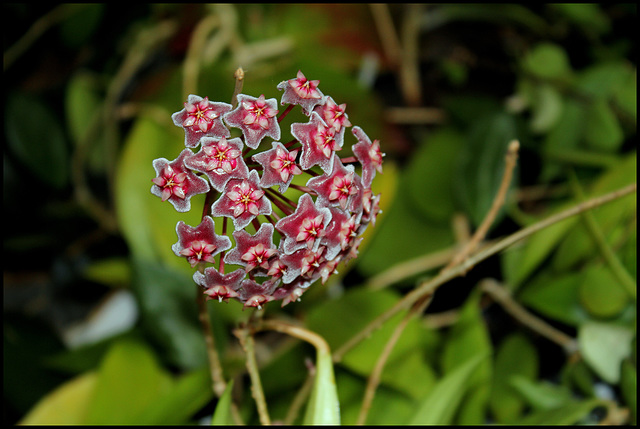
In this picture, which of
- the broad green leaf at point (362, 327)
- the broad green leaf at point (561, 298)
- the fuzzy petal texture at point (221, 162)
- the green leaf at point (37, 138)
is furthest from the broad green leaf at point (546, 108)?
the green leaf at point (37, 138)

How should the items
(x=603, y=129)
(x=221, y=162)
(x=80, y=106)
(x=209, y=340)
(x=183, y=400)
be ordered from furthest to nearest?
(x=80, y=106) → (x=603, y=129) → (x=183, y=400) → (x=209, y=340) → (x=221, y=162)

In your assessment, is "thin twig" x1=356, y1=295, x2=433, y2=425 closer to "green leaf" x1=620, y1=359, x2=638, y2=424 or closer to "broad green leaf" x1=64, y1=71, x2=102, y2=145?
"green leaf" x1=620, y1=359, x2=638, y2=424

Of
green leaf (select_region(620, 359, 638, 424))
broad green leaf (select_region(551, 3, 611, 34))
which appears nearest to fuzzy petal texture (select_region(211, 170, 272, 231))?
green leaf (select_region(620, 359, 638, 424))

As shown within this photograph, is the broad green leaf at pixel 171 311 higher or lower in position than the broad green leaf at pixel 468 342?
higher

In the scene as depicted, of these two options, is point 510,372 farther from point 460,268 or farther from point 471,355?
point 460,268

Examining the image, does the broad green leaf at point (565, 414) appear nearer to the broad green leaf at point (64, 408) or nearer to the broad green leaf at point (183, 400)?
the broad green leaf at point (183, 400)

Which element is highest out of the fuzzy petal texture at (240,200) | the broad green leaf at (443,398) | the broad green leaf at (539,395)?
the fuzzy petal texture at (240,200)

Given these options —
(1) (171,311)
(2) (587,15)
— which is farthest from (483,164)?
(1) (171,311)
